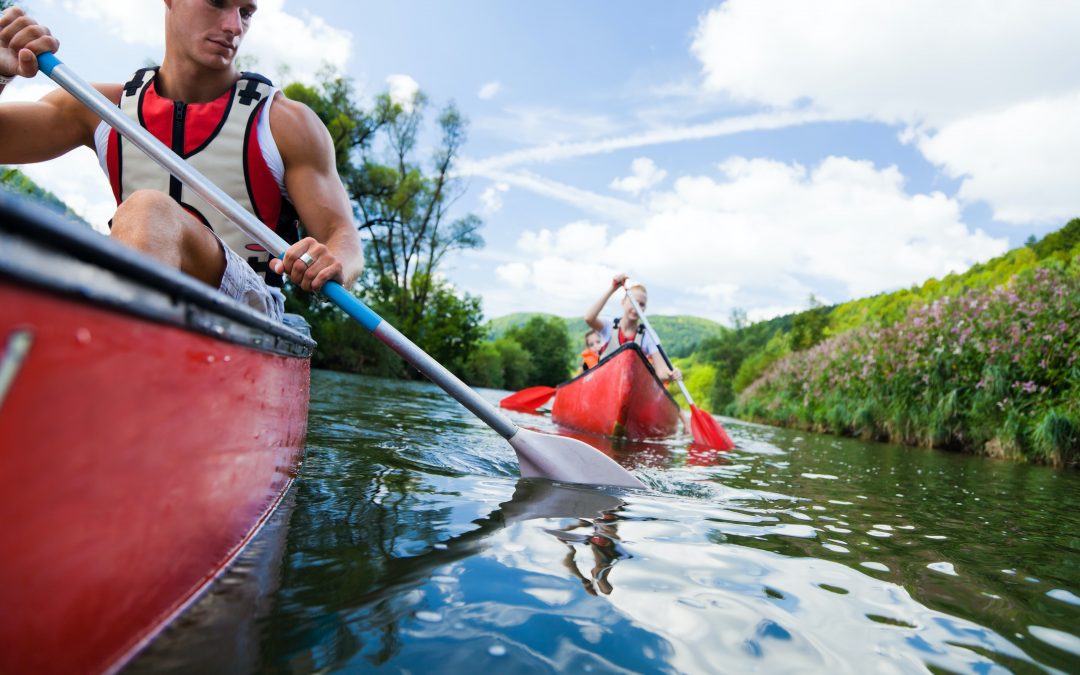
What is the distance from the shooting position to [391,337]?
7.77 feet

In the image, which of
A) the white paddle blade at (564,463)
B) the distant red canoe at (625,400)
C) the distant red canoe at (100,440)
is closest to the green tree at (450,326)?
the distant red canoe at (625,400)

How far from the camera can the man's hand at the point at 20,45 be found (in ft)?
7.00

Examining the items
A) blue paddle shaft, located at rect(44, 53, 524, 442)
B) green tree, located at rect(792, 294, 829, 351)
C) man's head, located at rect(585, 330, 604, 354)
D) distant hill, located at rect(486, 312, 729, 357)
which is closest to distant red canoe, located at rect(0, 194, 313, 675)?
blue paddle shaft, located at rect(44, 53, 524, 442)

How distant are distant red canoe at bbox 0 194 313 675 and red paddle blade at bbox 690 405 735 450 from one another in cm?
518

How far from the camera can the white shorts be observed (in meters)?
1.71

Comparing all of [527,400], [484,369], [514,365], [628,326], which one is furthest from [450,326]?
[628,326]

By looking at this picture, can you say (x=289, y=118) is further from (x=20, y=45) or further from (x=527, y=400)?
(x=527, y=400)

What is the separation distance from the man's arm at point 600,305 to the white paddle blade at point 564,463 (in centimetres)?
477

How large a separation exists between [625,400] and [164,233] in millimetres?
4648

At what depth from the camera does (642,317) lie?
7348 mm

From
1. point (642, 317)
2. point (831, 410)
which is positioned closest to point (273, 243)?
point (642, 317)

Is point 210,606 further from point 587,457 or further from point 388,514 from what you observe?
point 587,457

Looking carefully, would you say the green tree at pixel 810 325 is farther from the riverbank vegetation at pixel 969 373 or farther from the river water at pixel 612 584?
the river water at pixel 612 584

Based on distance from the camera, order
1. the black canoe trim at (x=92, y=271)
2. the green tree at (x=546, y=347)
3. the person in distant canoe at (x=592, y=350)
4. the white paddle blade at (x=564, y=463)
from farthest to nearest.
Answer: the green tree at (x=546, y=347) → the person in distant canoe at (x=592, y=350) → the white paddle blade at (x=564, y=463) → the black canoe trim at (x=92, y=271)
